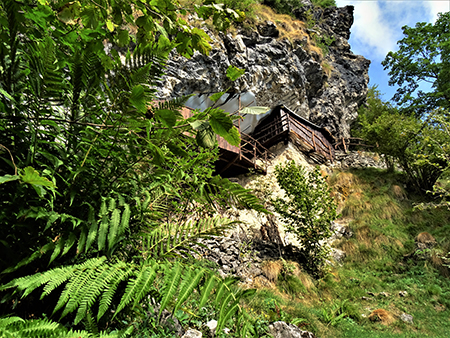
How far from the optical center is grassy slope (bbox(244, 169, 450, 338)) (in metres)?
4.25

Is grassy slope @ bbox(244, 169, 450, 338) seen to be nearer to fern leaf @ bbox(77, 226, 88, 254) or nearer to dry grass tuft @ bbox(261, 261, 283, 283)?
dry grass tuft @ bbox(261, 261, 283, 283)

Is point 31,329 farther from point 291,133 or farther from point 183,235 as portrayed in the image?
point 291,133

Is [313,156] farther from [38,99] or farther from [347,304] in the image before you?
[38,99]

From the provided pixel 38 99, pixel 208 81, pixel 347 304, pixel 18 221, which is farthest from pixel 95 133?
pixel 208 81

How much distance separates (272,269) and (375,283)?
2749 mm

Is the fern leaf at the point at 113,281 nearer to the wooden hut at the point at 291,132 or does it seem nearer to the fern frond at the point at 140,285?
the fern frond at the point at 140,285

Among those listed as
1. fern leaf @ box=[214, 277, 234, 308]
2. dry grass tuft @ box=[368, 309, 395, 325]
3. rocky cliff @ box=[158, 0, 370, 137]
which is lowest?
dry grass tuft @ box=[368, 309, 395, 325]

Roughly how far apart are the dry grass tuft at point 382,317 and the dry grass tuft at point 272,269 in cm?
202

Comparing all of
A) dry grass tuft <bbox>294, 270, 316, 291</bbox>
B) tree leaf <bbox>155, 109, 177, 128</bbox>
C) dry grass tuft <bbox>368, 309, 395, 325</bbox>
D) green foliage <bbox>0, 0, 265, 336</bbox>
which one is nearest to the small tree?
dry grass tuft <bbox>294, 270, 316, 291</bbox>

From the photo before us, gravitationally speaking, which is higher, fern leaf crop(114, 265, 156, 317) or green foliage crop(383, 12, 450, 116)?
green foliage crop(383, 12, 450, 116)

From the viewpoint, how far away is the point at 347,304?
516 cm

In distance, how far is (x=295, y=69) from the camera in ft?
43.7

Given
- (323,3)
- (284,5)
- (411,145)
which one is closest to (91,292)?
(411,145)

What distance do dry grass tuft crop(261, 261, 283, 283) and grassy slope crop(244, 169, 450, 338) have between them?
5.3 inches
